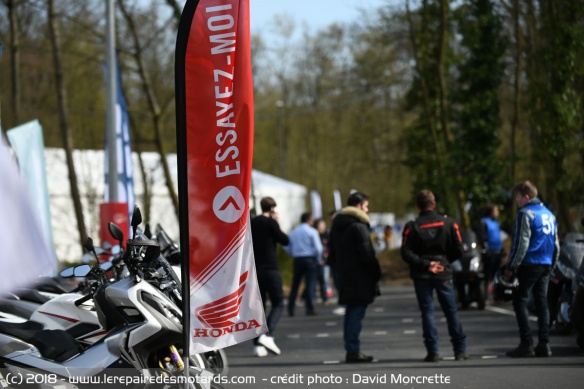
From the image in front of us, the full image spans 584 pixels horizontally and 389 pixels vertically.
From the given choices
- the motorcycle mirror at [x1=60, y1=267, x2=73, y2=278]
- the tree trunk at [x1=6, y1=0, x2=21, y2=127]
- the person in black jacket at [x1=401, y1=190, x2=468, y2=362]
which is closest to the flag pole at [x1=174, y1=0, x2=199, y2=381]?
the motorcycle mirror at [x1=60, y1=267, x2=73, y2=278]

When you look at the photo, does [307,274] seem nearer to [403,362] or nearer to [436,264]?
[403,362]

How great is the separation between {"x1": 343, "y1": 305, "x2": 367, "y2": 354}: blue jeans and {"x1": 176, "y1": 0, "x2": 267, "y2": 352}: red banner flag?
4.69m

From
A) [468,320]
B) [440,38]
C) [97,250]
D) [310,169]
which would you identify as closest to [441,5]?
[440,38]

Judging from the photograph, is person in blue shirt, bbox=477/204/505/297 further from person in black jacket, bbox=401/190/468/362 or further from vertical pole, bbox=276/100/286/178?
vertical pole, bbox=276/100/286/178

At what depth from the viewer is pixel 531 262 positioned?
37.1 ft

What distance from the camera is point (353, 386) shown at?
9.58m

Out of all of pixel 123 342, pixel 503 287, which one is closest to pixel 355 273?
pixel 503 287

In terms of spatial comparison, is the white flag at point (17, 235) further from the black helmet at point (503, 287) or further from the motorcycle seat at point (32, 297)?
the black helmet at point (503, 287)

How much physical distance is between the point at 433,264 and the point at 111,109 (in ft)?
29.0

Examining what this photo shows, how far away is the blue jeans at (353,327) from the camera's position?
11.4 m

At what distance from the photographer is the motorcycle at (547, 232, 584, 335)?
40.9ft

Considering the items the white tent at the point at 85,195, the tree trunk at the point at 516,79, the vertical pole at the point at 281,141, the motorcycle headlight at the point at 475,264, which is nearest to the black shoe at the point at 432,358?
the motorcycle headlight at the point at 475,264

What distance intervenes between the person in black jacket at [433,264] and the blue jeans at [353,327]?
692mm

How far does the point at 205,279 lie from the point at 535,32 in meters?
16.7
